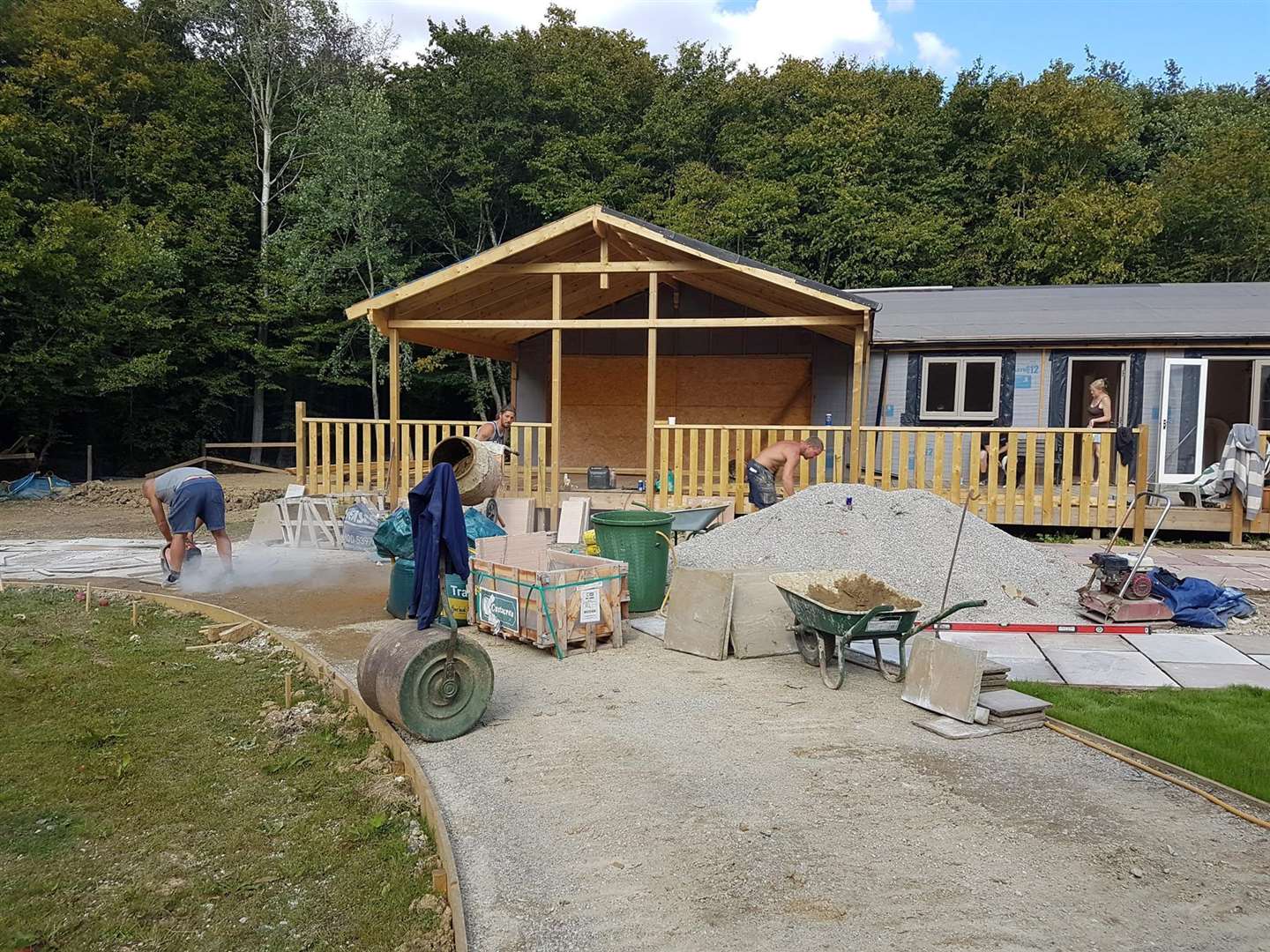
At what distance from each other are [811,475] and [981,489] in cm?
214

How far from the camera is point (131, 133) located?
80.0 feet

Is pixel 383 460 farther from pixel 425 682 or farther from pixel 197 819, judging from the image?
pixel 197 819

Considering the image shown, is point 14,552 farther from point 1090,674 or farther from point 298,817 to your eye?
point 1090,674

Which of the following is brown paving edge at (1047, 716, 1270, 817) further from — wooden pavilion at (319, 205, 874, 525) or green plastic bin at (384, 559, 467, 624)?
wooden pavilion at (319, 205, 874, 525)

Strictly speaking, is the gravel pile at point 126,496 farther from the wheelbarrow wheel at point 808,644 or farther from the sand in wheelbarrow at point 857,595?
the sand in wheelbarrow at point 857,595

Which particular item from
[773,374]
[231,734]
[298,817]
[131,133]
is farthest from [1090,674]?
[131,133]

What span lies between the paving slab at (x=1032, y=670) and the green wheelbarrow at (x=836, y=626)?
0.54 m

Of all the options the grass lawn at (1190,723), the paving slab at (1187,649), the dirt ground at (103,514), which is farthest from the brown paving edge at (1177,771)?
the dirt ground at (103,514)

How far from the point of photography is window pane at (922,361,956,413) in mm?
13797

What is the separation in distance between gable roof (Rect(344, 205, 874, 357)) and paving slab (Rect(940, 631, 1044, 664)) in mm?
4859

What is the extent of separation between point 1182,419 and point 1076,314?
249cm

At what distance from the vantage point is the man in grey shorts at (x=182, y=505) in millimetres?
8773

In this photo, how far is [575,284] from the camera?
13.4 m

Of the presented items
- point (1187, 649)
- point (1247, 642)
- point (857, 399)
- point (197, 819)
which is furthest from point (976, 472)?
point (197, 819)
